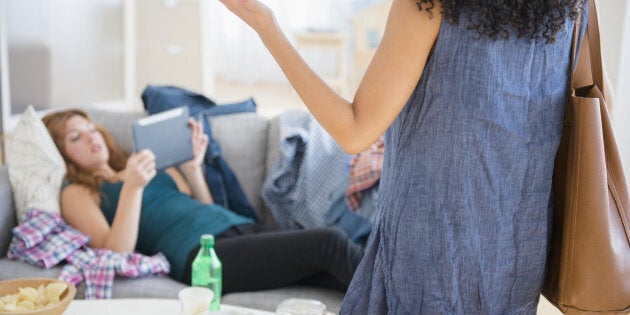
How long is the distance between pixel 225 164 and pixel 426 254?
62.2 inches

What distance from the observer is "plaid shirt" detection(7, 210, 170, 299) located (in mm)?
1965

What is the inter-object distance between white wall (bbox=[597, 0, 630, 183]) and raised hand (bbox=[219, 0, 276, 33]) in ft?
8.14

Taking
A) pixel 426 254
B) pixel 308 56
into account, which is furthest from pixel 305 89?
pixel 308 56

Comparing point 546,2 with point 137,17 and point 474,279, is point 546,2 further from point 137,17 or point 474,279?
point 137,17

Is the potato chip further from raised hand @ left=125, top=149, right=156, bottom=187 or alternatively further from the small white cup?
raised hand @ left=125, top=149, right=156, bottom=187

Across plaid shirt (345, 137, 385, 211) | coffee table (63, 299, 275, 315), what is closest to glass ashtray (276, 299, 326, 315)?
coffee table (63, 299, 275, 315)

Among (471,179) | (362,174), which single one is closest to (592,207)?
(471,179)

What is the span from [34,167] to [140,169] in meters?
0.36

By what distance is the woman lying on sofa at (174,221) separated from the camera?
6.75 feet

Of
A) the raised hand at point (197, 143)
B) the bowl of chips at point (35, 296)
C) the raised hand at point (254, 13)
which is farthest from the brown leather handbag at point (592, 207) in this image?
the raised hand at point (197, 143)

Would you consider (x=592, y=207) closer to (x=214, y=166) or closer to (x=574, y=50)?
(x=574, y=50)

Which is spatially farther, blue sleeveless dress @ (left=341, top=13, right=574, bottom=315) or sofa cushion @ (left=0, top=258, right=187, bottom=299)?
sofa cushion @ (left=0, top=258, right=187, bottom=299)

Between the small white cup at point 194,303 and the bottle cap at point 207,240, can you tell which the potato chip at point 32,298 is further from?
the bottle cap at point 207,240

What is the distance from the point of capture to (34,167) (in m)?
2.15
